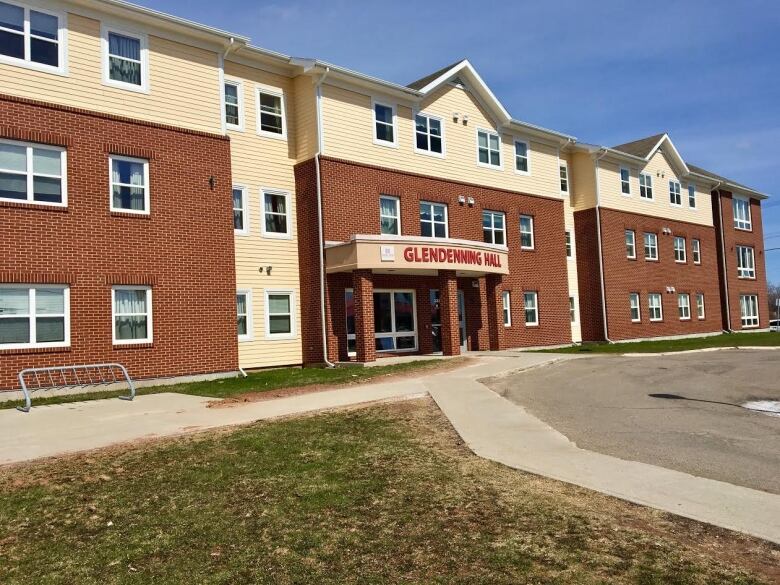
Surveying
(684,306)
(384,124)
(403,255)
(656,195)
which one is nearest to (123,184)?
(403,255)

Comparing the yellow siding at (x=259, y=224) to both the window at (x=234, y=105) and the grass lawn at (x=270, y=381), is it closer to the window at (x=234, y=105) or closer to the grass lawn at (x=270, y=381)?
the window at (x=234, y=105)

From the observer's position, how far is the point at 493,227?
26828 millimetres

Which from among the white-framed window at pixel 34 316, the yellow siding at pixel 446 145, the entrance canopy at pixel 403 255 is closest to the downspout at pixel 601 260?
the yellow siding at pixel 446 145

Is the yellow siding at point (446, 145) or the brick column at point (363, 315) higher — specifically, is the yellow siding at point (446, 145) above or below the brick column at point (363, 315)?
above

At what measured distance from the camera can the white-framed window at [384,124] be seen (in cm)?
2295

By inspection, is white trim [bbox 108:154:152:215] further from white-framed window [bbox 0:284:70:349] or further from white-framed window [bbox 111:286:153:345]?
white-framed window [bbox 0:284:70:349]

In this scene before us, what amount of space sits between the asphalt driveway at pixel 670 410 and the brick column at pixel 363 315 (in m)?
5.11

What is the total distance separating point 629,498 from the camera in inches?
239

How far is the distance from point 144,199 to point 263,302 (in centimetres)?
512

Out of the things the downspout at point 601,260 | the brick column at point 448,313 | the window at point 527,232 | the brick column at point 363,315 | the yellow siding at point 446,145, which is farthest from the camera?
the downspout at point 601,260

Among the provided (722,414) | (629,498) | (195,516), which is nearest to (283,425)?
(195,516)

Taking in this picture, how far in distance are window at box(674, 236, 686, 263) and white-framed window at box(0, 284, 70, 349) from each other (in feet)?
105

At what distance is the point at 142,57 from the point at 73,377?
27.7 feet

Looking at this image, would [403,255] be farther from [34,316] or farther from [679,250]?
[679,250]
